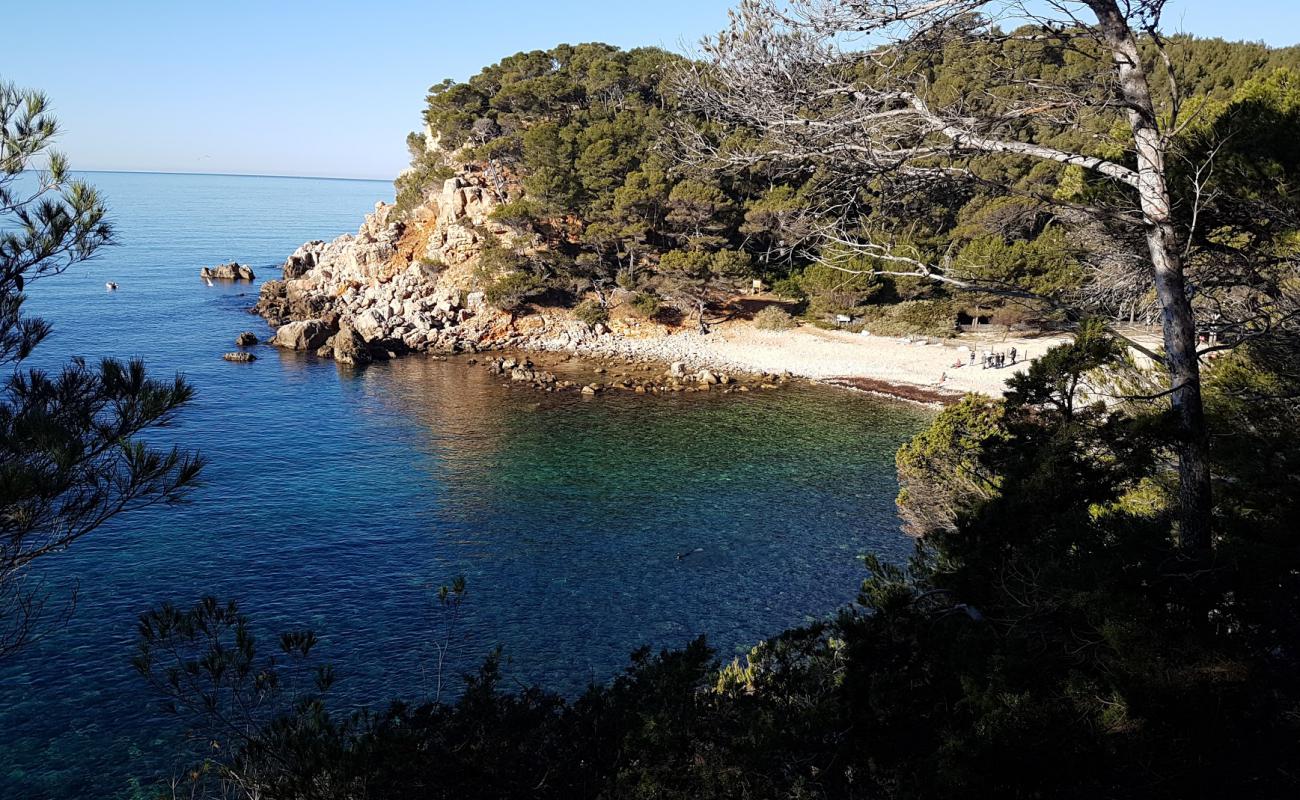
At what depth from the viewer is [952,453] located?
13.5 metres

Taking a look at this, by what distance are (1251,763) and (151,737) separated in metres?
15.1

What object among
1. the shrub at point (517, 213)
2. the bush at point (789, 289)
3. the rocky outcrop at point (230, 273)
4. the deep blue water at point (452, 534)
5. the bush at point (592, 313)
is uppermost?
the shrub at point (517, 213)

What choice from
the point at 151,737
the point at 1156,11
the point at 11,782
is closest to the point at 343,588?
the point at 151,737

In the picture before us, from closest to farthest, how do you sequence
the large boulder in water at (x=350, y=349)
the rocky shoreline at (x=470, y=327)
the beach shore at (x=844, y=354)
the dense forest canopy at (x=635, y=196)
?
the dense forest canopy at (x=635, y=196), the beach shore at (x=844, y=354), the rocky shoreline at (x=470, y=327), the large boulder in water at (x=350, y=349)

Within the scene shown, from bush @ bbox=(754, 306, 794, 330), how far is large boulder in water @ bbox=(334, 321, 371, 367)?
21817 millimetres

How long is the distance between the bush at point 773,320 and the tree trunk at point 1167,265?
124 ft

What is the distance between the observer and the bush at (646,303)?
41.9 metres

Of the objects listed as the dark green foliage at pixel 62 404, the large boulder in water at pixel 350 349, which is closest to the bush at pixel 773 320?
the large boulder in water at pixel 350 349

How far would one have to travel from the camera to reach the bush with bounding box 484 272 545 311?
139 feet

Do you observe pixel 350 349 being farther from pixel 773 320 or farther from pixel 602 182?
pixel 773 320

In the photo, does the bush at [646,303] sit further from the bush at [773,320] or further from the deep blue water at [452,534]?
the deep blue water at [452,534]

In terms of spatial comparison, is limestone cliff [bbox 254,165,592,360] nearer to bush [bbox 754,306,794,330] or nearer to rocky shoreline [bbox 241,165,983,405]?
rocky shoreline [bbox 241,165,983,405]

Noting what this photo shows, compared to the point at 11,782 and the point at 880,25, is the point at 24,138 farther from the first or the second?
the point at 11,782

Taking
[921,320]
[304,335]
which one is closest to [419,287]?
[304,335]
